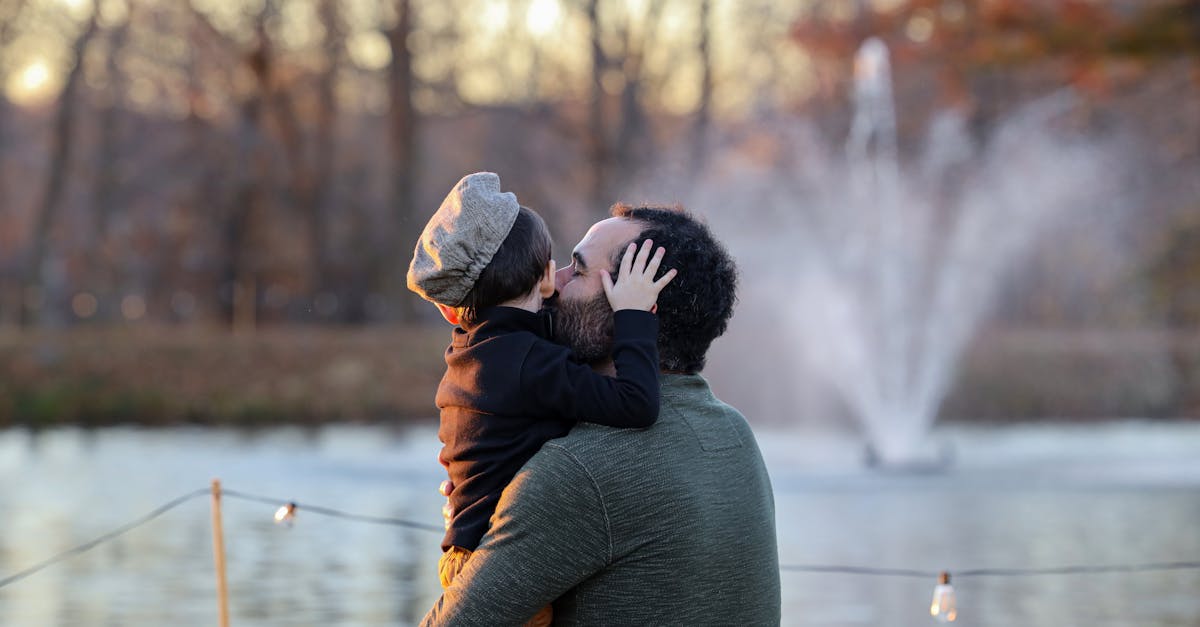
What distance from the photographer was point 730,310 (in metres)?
2.93

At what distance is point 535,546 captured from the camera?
2.61 metres

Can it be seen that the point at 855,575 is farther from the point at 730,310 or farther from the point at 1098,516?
the point at 730,310

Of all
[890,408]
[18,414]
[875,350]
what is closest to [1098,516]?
[890,408]

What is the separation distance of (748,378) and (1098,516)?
18265 mm

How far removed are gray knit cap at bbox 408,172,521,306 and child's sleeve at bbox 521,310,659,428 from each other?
0.17 m

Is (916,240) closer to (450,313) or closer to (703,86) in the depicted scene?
(703,86)

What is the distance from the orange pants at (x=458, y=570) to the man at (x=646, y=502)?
0.02m

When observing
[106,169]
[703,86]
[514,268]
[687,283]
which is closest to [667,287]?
[687,283]

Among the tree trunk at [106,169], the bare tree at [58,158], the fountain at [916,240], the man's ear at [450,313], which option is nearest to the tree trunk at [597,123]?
the fountain at [916,240]

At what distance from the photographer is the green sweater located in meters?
2.62

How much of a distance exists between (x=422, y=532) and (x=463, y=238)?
37.4 feet

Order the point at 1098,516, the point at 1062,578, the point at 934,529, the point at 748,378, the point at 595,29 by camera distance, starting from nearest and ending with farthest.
→ the point at 1062,578, the point at 934,529, the point at 1098,516, the point at 748,378, the point at 595,29

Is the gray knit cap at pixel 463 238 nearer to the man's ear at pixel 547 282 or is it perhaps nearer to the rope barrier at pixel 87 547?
the man's ear at pixel 547 282

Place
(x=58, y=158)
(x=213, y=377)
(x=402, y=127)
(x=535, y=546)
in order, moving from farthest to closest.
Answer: (x=402, y=127)
(x=58, y=158)
(x=213, y=377)
(x=535, y=546)
